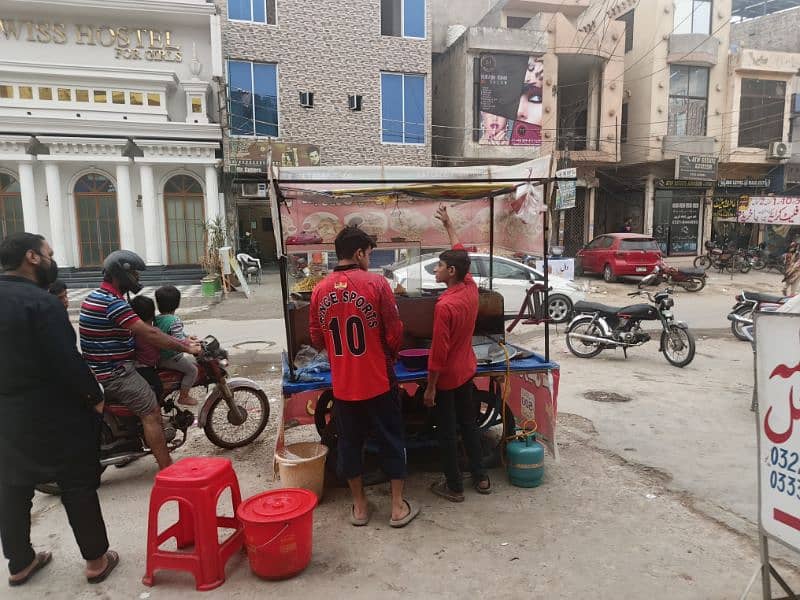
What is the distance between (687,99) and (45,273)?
83.4 ft

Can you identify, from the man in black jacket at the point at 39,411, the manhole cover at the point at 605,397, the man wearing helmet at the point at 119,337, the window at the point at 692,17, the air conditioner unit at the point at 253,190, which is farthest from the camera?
the window at the point at 692,17

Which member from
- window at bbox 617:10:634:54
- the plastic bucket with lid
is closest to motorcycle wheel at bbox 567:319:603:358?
the plastic bucket with lid

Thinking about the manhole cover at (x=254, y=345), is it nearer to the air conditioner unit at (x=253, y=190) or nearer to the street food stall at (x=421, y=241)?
the street food stall at (x=421, y=241)

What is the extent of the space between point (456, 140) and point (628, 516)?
18796 millimetres

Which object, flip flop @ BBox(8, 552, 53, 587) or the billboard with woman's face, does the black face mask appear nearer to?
flip flop @ BBox(8, 552, 53, 587)

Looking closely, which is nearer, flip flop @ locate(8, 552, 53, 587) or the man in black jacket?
the man in black jacket

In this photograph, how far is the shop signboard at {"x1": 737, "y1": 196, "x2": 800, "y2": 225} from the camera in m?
17.6

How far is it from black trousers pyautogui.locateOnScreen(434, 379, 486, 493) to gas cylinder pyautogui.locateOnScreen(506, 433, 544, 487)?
9.9 inches

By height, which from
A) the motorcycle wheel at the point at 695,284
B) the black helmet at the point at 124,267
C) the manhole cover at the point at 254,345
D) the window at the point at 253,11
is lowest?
the manhole cover at the point at 254,345

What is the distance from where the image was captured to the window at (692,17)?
21.8m

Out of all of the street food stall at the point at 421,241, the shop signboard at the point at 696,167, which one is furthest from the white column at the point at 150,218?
the shop signboard at the point at 696,167

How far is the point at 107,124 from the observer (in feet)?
54.8

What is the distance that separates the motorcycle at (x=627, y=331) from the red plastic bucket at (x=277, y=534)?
6.33 m

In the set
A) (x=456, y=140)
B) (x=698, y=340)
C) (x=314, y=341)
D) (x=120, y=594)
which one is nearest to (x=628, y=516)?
(x=314, y=341)
